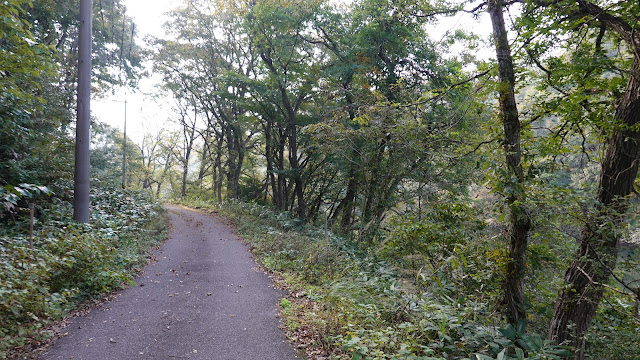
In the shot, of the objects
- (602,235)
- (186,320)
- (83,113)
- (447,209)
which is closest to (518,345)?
(602,235)

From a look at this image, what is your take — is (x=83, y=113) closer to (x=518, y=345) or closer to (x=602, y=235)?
(x=518, y=345)

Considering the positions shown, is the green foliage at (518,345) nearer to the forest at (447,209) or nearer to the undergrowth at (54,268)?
the forest at (447,209)

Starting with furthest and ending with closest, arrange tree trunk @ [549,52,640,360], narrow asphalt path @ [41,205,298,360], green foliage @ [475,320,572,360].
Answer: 1. narrow asphalt path @ [41,205,298,360]
2. tree trunk @ [549,52,640,360]
3. green foliage @ [475,320,572,360]

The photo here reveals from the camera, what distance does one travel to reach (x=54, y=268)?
5.07 meters

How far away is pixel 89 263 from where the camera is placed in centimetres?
575

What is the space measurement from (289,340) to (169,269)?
4610 millimetres

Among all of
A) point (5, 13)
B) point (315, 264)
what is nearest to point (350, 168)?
point (315, 264)

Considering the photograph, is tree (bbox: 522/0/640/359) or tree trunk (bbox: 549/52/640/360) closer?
tree trunk (bbox: 549/52/640/360)

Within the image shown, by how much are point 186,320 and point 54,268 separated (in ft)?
7.05

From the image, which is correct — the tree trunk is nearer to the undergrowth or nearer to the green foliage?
the green foliage

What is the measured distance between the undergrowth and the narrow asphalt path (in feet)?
1.08

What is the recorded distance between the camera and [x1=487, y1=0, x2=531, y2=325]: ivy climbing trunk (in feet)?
13.4

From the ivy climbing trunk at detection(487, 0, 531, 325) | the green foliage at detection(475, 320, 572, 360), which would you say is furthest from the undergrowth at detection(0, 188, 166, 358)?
the ivy climbing trunk at detection(487, 0, 531, 325)

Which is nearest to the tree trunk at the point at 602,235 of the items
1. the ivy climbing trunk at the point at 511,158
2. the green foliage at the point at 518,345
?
the green foliage at the point at 518,345
